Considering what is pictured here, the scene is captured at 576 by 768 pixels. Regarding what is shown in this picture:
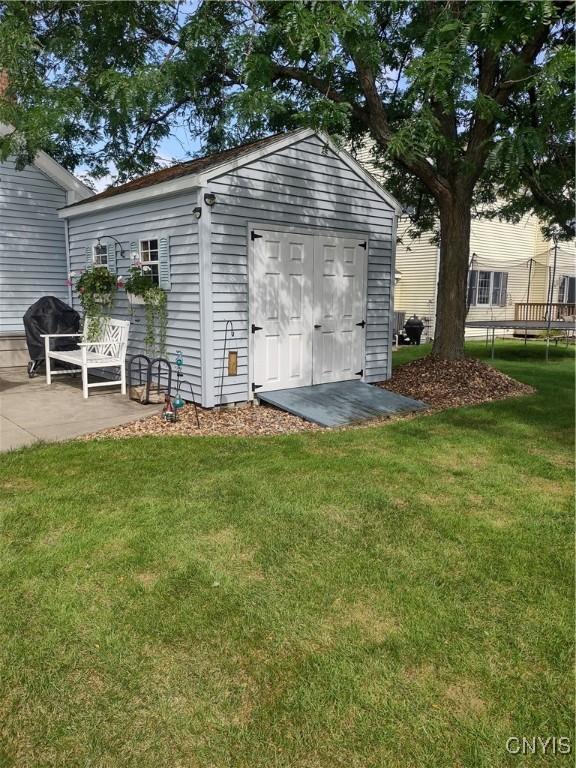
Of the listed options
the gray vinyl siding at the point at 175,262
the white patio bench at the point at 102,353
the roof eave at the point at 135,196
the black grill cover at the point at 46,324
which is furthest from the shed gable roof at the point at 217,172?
the white patio bench at the point at 102,353

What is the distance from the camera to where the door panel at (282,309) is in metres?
Answer: 7.04

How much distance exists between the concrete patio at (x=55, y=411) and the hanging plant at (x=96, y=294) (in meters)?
0.90

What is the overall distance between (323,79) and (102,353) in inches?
212

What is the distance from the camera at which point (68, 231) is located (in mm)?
9250

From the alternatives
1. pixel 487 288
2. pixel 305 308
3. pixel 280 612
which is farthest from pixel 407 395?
pixel 487 288

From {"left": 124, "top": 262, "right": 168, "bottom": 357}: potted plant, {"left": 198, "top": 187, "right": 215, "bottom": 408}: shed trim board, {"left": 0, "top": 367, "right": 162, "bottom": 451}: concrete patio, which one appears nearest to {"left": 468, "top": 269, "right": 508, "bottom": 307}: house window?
{"left": 124, "top": 262, "right": 168, "bottom": 357}: potted plant

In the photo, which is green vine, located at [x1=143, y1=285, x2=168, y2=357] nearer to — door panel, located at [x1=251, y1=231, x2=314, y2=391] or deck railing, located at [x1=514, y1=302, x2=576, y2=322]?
door panel, located at [x1=251, y1=231, x2=314, y2=391]

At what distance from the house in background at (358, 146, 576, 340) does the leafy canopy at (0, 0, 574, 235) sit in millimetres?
6569

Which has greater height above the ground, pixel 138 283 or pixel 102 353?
pixel 138 283

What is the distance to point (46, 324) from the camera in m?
8.57

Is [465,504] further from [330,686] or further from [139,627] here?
[139,627]

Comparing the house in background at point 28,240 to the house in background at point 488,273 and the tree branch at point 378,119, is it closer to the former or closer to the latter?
the tree branch at point 378,119
